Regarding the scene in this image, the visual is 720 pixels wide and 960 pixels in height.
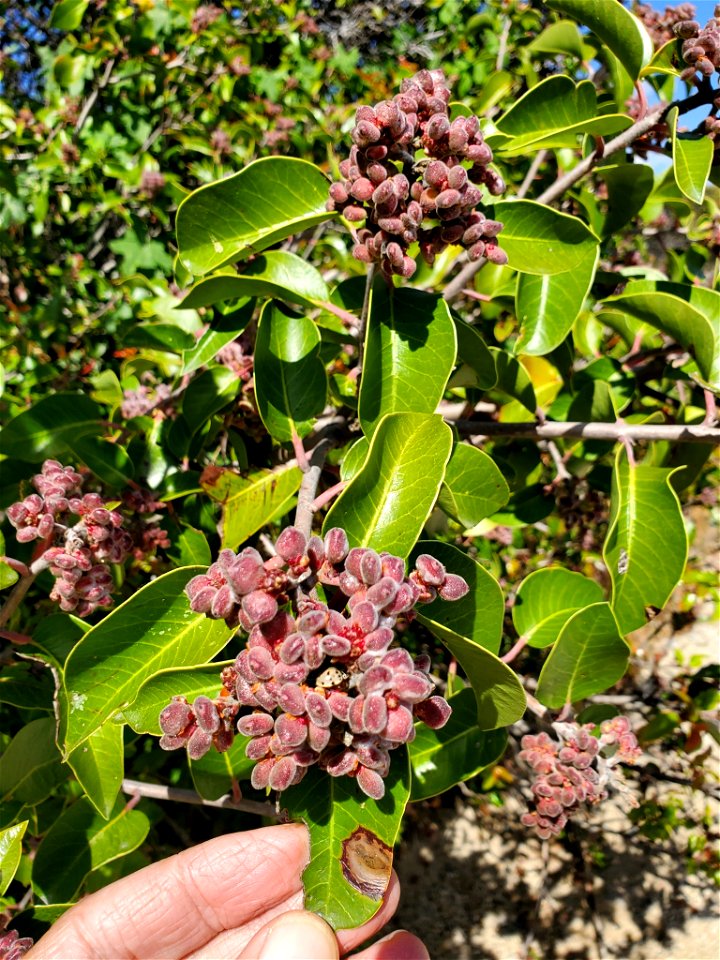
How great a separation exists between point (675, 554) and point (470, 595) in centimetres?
50

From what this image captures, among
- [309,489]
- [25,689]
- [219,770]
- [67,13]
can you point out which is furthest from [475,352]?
[67,13]

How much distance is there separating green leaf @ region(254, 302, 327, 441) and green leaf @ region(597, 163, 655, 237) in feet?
2.46

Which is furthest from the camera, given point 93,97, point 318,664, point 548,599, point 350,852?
point 93,97

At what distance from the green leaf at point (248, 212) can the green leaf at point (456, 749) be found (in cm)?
112

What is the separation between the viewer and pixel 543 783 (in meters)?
1.54

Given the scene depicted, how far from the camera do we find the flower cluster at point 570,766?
152 cm

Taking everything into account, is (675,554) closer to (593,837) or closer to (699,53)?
(699,53)

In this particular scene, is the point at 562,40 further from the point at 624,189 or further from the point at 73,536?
the point at 73,536

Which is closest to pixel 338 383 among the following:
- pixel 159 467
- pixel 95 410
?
pixel 159 467

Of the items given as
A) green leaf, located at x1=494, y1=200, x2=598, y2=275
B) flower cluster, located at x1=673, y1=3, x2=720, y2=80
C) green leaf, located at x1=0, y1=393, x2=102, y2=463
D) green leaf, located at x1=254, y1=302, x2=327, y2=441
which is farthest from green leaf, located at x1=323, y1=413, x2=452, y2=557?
green leaf, located at x1=0, y1=393, x2=102, y2=463

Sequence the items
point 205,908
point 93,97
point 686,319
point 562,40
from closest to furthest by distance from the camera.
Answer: point 686,319
point 205,908
point 562,40
point 93,97

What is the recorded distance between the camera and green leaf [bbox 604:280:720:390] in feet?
4.56

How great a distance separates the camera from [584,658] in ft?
5.11

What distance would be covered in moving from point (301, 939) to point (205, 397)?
115 cm
